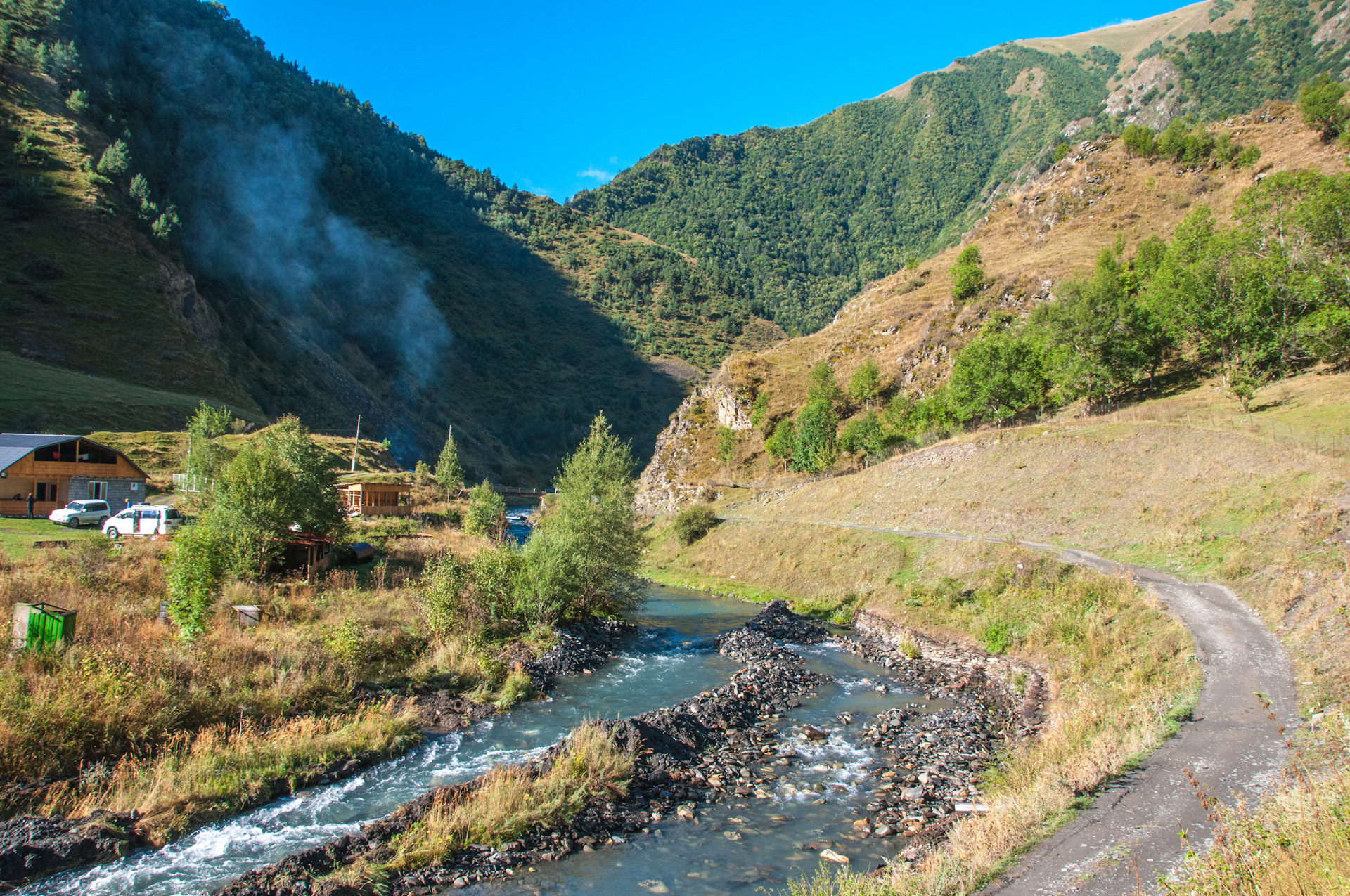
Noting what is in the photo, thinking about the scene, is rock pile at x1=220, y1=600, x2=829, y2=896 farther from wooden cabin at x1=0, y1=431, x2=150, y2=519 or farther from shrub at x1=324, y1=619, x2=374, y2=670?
wooden cabin at x1=0, y1=431, x2=150, y2=519

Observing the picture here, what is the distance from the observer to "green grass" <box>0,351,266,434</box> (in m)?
55.1

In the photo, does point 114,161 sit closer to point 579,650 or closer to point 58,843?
point 579,650

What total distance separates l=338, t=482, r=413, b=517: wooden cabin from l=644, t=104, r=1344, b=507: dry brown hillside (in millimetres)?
29596

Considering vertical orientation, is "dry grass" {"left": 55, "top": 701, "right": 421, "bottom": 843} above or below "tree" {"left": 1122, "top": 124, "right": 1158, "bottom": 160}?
below

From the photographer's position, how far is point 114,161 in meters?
94.2

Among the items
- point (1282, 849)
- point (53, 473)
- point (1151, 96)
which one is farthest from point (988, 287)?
point (1151, 96)

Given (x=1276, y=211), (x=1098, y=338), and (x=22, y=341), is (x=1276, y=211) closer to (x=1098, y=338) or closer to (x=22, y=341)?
(x=1098, y=338)

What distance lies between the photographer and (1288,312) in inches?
1672

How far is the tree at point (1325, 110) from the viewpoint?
7275 centimetres

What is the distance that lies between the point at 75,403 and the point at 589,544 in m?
57.1

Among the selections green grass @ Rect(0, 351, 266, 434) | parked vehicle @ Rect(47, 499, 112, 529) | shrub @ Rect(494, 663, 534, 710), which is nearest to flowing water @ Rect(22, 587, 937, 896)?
shrub @ Rect(494, 663, 534, 710)

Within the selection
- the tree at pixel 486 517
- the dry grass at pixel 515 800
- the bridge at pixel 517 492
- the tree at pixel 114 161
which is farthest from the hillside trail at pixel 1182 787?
the tree at pixel 114 161

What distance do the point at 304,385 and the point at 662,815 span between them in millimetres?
102335

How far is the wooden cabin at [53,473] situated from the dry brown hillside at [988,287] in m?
50.0
